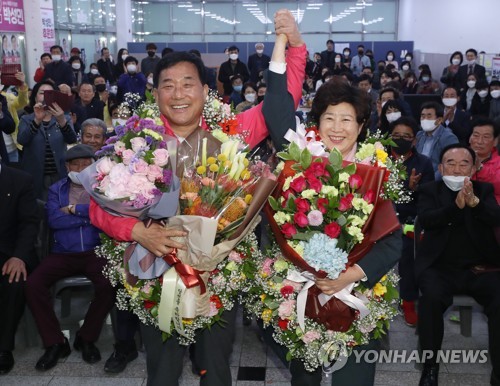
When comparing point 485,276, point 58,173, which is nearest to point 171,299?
point 485,276

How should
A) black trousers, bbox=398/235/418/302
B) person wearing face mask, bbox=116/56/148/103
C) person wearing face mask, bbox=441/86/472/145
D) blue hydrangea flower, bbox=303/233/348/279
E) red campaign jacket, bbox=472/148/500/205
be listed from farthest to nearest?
1. person wearing face mask, bbox=116/56/148/103
2. person wearing face mask, bbox=441/86/472/145
3. red campaign jacket, bbox=472/148/500/205
4. black trousers, bbox=398/235/418/302
5. blue hydrangea flower, bbox=303/233/348/279

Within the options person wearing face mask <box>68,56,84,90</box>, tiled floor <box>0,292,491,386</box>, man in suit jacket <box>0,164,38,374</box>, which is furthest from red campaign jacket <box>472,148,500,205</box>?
person wearing face mask <box>68,56,84,90</box>

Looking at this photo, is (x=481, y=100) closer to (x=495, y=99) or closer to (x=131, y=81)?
(x=495, y=99)

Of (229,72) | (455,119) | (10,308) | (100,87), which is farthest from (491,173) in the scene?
(229,72)

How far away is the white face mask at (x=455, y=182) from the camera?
3.90 meters

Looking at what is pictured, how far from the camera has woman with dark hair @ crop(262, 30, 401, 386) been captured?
8.40 ft

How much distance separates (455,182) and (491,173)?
0.89 meters

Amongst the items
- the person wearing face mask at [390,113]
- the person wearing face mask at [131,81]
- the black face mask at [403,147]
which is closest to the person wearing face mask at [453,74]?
the person wearing face mask at [131,81]

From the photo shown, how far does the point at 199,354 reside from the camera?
2.58 m

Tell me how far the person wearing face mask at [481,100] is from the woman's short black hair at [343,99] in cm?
785

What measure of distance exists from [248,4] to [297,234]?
73.2 feet

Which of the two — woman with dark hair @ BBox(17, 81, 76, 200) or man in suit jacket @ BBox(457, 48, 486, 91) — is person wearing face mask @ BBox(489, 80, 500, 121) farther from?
woman with dark hair @ BBox(17, 81, 76, 200)

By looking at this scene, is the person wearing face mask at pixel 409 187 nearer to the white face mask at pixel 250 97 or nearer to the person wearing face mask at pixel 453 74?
the white face mask at pixel 250 97

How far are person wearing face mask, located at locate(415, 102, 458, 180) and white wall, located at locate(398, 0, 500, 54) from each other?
505 inches
